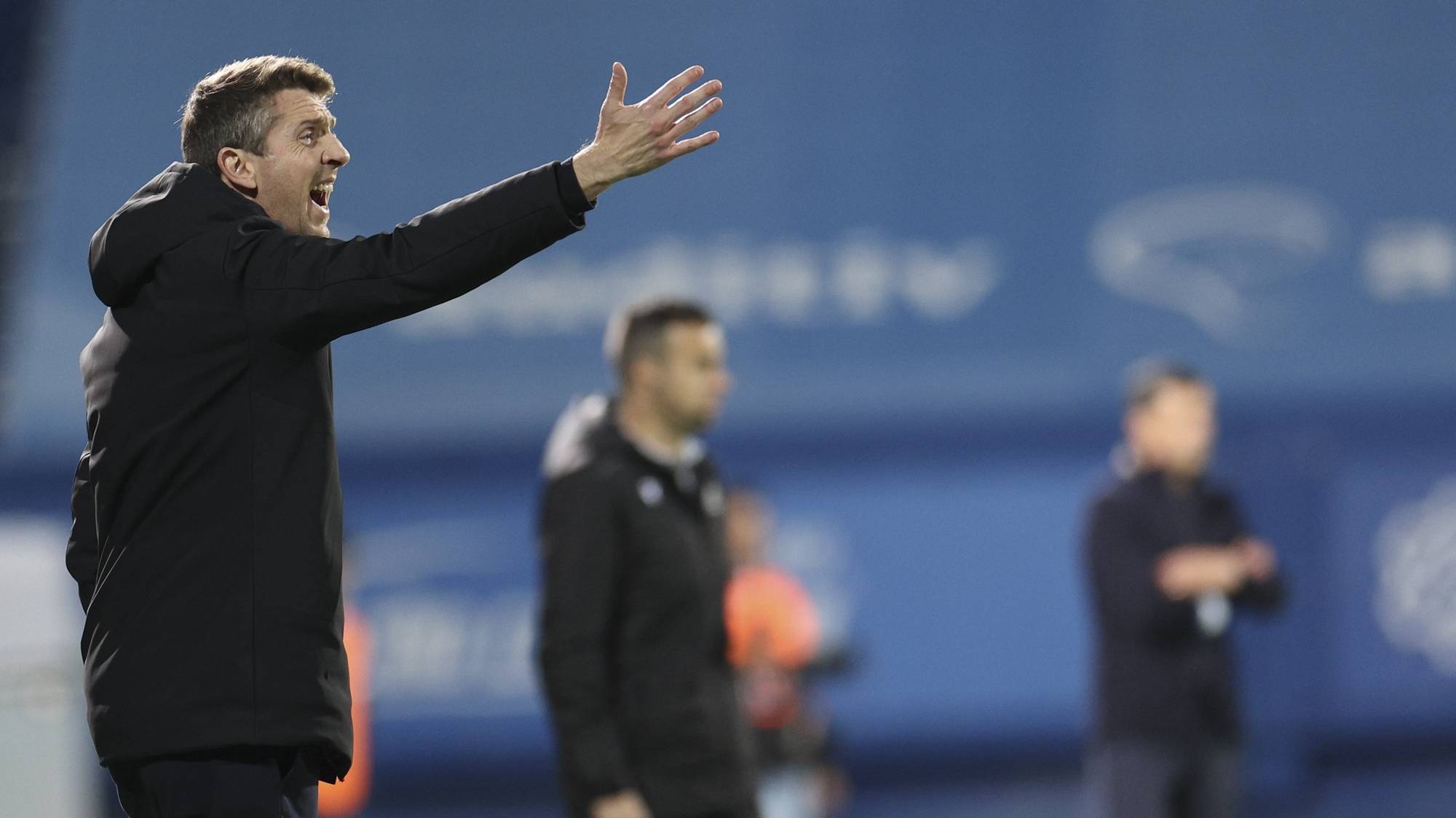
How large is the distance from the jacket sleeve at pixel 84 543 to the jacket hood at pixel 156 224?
334 millimetres

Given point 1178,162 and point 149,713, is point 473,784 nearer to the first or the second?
point 1178,162

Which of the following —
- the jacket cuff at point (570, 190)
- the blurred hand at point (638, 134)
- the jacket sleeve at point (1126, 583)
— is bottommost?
the jacket sleeve at point (1126, 583)

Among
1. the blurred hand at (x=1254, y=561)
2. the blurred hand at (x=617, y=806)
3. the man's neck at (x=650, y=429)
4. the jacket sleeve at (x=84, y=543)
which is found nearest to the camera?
the jacket sleeve at (x=84, y=543)

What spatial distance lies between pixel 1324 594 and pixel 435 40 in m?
5.44

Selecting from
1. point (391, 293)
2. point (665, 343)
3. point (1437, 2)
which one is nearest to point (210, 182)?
point (391, 293)

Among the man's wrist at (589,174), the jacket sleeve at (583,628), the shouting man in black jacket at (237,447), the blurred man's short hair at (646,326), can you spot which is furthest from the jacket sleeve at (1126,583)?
the man's wrist at (589,174)

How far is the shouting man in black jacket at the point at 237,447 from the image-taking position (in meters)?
2.60

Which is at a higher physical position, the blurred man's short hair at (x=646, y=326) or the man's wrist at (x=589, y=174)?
the blurred man's short hair at (x=646, y=326)

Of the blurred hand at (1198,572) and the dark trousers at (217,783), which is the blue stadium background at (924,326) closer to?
the blurred hand at (1198,572)

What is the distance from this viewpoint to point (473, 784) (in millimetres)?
9828

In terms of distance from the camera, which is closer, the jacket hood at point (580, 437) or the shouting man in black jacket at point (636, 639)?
the shouting man in black jacket at point (636, 639)

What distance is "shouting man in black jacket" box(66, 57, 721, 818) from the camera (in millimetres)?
2596

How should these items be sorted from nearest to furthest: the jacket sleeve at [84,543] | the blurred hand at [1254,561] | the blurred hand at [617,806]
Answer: the jacket sleeve at [84,543], the blurred hand at [617,806], the blurred hand at [1254,561]

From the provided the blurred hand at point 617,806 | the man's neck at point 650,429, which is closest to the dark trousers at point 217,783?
the blurred hand at point 617,806
